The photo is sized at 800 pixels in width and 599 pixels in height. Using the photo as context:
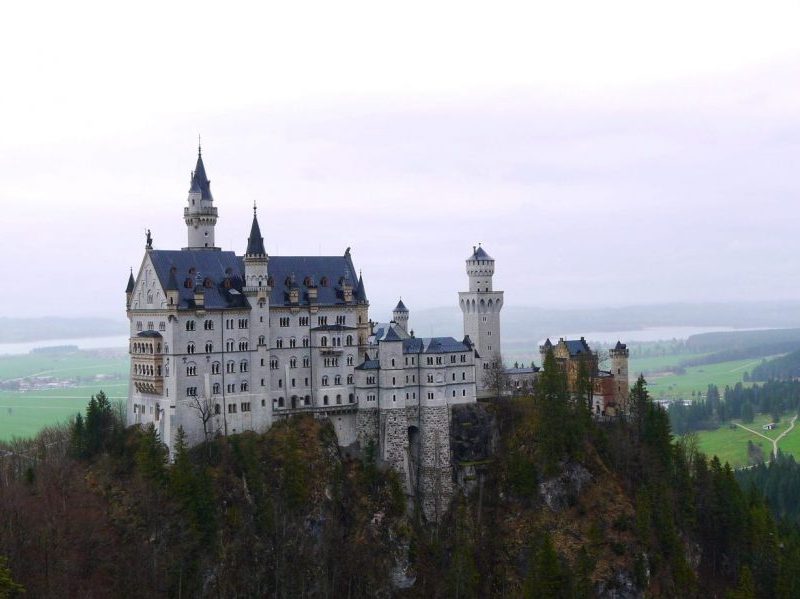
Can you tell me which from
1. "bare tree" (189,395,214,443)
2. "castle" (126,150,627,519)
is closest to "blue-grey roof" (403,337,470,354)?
"castle" (126,150,627,519)

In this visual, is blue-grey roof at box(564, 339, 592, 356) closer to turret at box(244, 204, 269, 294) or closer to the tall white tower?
the tall white tower

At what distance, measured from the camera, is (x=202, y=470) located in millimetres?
90812

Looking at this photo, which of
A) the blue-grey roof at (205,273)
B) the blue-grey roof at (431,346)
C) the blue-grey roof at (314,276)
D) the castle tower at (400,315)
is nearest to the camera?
the blue-grey roof at (205,273)

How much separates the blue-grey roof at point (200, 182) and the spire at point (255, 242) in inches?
316

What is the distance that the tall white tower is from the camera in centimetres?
11888

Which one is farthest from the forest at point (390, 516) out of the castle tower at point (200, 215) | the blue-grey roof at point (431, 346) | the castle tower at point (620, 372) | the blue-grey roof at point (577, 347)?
the castle tower at point (200, 215)

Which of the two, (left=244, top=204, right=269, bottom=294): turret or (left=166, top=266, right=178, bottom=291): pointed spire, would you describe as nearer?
(left=166, top=266, right=178, bottom=291): pointed spire

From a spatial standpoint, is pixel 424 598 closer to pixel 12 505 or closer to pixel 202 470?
pixel 202 470

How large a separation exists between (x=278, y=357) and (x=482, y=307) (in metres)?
27.2

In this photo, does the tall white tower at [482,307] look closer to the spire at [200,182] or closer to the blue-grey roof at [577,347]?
the blue-grey roof at [577,347]

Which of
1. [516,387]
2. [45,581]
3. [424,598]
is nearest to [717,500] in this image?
[516,387]

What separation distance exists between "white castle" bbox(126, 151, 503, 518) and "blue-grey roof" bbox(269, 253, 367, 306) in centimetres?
12

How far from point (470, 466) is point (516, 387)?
14204 millimetres

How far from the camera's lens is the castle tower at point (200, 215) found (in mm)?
105375
